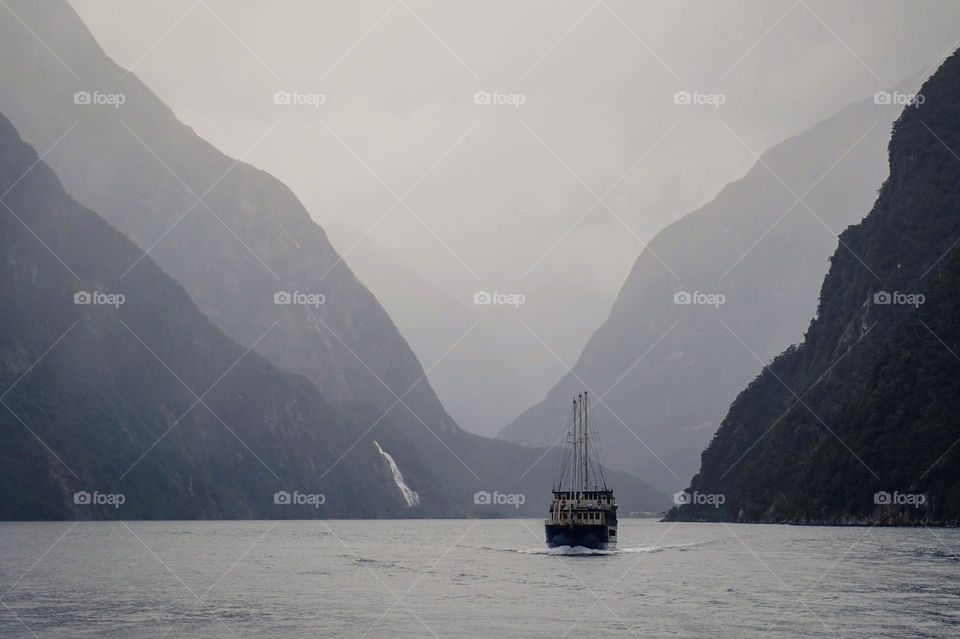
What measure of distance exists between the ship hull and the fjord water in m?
1.97

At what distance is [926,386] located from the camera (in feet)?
581

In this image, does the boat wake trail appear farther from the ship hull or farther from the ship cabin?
the ship cabin

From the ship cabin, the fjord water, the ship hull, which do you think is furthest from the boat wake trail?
the ship cabin

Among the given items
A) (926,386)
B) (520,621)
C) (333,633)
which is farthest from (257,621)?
(926,386)

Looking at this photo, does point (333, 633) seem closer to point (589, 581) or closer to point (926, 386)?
point (589, 581)

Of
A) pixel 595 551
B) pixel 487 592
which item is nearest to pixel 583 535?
pixel 595 551

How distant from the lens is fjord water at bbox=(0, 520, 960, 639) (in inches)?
2435

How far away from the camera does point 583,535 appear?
5325 inches

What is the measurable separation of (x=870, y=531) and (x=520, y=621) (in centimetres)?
11549

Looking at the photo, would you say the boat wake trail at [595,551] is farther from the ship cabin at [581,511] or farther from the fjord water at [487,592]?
the ship cabin at [581,511]

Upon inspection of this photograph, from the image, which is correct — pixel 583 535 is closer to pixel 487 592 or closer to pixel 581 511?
pixel 581 511

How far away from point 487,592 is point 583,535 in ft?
171

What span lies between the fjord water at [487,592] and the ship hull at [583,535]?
1.97 metres

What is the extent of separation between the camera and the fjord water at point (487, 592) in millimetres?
61856
